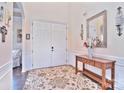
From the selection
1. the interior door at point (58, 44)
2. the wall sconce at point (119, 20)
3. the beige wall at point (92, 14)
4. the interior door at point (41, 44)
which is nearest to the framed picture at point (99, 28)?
the beige wall at point (92, 14)

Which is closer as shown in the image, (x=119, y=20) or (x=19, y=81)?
(x=119, y=20)

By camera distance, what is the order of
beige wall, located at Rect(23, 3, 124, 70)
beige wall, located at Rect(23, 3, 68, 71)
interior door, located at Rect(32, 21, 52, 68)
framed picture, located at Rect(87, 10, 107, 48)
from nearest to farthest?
beige wall, located at Rect(23, 3, 124, 70), framed picture, located at Rect(87, 10, 107, 48), beige wall, located at Rect(23, 3, 68, 71), interior door, located at Rect(32, 21, 52, 68)

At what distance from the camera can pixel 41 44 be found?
5.67 metres

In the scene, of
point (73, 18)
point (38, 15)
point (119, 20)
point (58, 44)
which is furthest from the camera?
point (58, 44)

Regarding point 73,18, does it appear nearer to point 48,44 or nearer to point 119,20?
point 48,44

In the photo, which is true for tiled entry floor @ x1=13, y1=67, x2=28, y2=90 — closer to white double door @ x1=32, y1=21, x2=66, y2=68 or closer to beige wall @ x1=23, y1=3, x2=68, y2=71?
beige wall @ x1=23, y1=3, x2=68, y2=71

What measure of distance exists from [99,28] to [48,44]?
2656 millimetres

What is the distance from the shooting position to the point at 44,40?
5742 mm

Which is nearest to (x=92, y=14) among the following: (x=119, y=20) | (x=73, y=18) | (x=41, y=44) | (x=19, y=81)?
(x=119, y=20)

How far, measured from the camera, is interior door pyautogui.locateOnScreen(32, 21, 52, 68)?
18.1 ft

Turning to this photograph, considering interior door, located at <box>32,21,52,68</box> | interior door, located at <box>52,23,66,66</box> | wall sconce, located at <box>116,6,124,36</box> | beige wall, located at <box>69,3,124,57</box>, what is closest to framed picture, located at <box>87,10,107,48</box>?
beige wall, located at <box>69,3,124,57</box>

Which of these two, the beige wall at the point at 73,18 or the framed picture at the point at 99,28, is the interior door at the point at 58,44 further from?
the framed picture at the point at 99,28

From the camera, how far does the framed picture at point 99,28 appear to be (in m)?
3.66

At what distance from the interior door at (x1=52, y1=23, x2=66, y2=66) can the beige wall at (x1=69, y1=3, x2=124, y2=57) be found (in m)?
0.42
